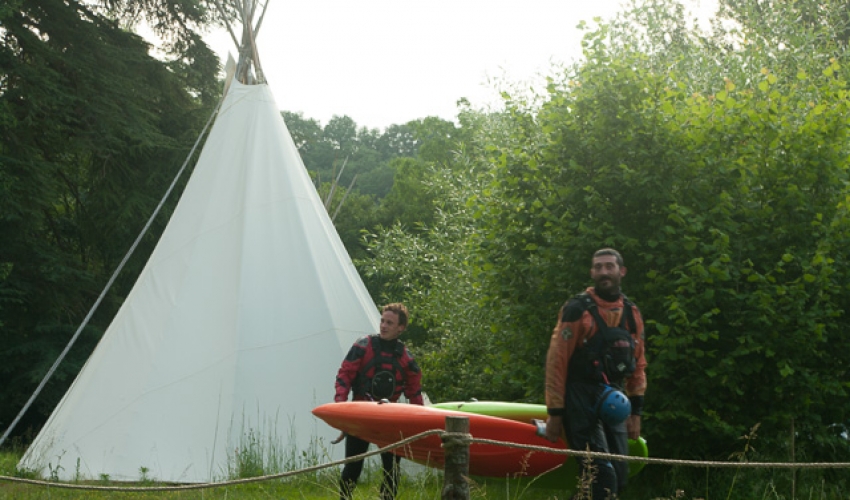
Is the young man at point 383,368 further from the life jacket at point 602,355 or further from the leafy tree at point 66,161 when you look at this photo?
the leafy tree at point 66,161

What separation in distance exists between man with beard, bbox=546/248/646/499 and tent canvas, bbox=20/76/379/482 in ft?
11.7

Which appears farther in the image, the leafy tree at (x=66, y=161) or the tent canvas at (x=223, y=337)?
the leafy tree at (x=66, y=161)

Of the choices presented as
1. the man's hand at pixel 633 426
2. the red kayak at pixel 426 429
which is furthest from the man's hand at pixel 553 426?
the red kayak at pixel 426 429

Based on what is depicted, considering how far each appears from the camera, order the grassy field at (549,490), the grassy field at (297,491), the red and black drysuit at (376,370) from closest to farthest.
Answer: the red and black drysuit at (376,370) < the grassy field at (297,491) < the grassy field at (549,490)

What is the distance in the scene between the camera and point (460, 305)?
37.7 feet

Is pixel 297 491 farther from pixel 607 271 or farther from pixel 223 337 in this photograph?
pixel 607 271

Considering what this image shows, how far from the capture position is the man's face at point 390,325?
6.48 metres

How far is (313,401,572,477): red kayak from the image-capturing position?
6090 millimetres

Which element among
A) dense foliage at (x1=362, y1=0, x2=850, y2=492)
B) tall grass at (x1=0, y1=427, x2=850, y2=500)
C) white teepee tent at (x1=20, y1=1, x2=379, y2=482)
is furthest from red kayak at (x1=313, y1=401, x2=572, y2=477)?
white teepee tent at (x1=20, y1=1, x2=379, y2=482)

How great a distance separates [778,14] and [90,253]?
12455 mm

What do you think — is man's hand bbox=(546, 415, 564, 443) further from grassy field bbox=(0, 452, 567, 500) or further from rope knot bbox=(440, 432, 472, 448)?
grassy field bbox=(0, 452, 567, 500)

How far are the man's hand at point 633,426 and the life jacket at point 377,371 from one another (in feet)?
5.56

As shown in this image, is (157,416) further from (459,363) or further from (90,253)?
(90,253)

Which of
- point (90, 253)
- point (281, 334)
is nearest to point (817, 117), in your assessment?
point (281, 334)
